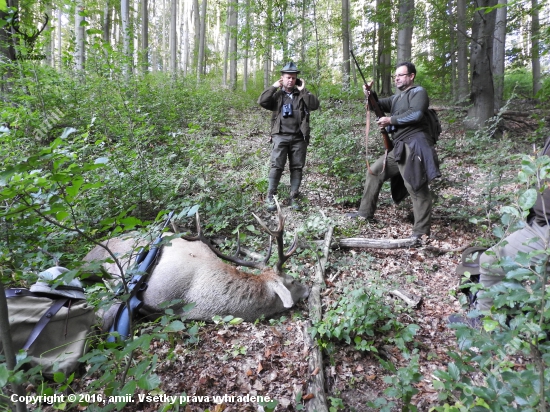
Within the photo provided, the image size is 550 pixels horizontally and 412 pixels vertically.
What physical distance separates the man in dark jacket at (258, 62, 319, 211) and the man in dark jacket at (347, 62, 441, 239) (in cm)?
152

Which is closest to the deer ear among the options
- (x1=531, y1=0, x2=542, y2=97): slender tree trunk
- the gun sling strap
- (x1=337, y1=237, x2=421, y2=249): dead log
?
(x1=337, y1=237, x2=421, y2=249): dead log

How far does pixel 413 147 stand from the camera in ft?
14.7

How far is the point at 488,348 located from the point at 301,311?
2321 mm

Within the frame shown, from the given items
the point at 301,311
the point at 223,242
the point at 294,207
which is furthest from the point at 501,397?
the point at 294,207

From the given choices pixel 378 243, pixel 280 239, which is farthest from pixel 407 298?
pixel 280 239

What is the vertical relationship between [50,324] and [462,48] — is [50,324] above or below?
below

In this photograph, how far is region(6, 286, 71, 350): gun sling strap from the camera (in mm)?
2418

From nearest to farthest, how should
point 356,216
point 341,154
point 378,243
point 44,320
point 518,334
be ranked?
point 518,334, point 44,320, point 378,243, point 356,216, point 341,154

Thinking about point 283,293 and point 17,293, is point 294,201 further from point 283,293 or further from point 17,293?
point 17,293

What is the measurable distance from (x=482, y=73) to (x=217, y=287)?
27.7 feet

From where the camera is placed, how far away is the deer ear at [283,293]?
3.53 meters

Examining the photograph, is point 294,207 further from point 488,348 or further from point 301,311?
point 488,348

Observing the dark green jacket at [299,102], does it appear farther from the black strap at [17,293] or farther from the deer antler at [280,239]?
the black strap at [17,293]

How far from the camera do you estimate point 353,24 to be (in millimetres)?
13453
